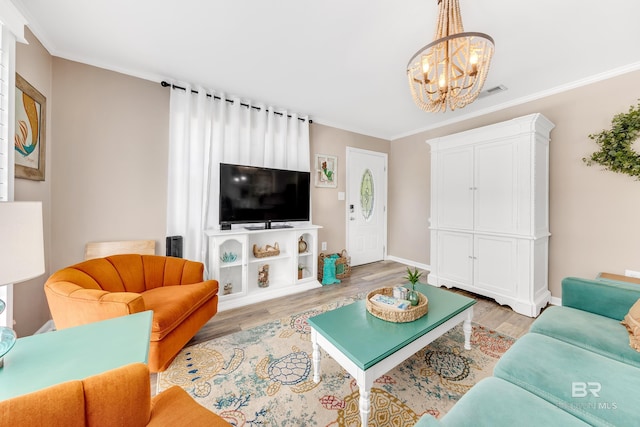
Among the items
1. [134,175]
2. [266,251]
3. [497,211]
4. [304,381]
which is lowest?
[304,381]

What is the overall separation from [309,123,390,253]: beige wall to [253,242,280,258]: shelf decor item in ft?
2.82

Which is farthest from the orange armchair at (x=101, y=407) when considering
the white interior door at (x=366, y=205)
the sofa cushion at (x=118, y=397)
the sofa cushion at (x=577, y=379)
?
the white interior door at (x=366, y=205)

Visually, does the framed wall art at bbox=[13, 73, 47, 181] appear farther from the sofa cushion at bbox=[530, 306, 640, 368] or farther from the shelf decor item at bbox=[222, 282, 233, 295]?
the sofa cushion at bbox=[530, 306, 640, 368]

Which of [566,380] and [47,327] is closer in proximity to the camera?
[566,380]

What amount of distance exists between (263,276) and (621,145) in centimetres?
402

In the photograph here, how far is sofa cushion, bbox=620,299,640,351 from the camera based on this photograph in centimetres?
117

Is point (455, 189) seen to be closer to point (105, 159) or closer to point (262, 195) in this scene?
point (262, 195)

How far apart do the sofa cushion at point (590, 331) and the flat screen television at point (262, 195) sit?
8.37ft

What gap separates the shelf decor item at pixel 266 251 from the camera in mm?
2927

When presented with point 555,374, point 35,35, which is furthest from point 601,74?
point 35,35

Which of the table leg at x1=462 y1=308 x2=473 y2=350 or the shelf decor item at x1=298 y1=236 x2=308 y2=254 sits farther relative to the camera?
the shelf decor item at x1=298 y1=236 x2=308 y2=254

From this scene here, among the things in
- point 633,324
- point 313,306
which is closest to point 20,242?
point 313,306

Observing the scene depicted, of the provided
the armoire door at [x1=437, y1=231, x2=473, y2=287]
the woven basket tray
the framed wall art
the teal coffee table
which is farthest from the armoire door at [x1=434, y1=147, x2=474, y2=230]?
the framed wall art

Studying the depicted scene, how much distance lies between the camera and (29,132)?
1788 millimetres
